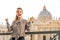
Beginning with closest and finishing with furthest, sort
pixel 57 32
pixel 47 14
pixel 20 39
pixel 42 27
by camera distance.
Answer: pixel 20 39, pixel 57 32, pixel 42 27, pixel 47 14

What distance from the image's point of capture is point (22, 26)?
2301 mm

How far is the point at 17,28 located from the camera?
2289mm

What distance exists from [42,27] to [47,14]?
24.7 feet

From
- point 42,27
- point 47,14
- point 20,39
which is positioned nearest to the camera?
point 20,39

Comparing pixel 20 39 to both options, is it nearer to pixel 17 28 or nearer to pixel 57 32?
pixel 17 28

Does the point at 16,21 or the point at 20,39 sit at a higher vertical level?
the point at 16,21

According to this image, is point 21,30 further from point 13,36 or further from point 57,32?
point 57,32

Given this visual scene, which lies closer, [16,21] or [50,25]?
[16,21]

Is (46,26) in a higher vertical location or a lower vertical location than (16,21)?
lower

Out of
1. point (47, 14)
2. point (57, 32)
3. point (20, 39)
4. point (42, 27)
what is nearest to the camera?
point (20, 39)

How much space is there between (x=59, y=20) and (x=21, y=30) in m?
22.6

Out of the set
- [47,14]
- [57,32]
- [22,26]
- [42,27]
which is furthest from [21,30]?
[47,14]

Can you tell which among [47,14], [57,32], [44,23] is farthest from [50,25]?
[57,32]

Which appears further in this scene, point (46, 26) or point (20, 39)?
point (46, 26)
